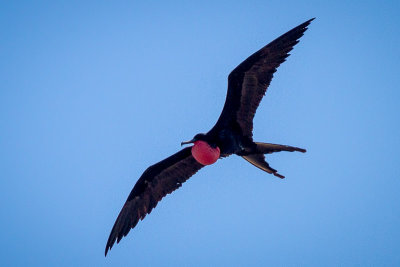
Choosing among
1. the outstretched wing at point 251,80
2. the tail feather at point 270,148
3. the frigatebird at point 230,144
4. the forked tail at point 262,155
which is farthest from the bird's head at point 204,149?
the tail feather at point 270,148

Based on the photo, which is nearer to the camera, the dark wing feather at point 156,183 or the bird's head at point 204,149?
the bird's head at point 204,149

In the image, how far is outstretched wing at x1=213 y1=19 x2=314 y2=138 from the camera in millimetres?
5074

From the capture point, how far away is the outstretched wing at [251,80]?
507 cm

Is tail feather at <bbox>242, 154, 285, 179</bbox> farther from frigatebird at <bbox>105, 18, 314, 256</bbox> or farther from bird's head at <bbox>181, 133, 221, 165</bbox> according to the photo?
bird's head at <bbox>181, 133, 221, 165</bbox>

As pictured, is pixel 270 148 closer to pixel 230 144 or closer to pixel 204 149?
pixel 230 144

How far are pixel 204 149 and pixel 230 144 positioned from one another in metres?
0.36

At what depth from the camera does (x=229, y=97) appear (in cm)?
539

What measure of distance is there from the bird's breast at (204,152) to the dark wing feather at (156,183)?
0.54m

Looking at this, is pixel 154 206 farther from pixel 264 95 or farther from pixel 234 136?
pixel 264 95

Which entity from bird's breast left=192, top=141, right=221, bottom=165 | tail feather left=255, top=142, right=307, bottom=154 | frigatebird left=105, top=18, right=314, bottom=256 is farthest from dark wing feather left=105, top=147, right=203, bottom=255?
tail feather left=255, top=142, right=307, bottom=154

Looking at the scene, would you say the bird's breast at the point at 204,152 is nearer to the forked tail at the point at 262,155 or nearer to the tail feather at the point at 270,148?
the forked tail at the point at 262,155

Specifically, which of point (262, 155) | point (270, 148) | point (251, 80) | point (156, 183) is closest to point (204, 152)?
point (262, 155)

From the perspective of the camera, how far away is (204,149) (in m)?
5.59

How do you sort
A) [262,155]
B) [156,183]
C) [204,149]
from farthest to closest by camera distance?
[156,183], [204,149], [262,155]
